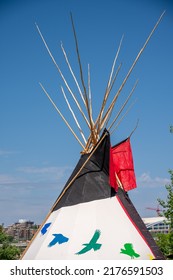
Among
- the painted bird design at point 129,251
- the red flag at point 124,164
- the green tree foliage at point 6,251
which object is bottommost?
the green tree foliage at point 6,251

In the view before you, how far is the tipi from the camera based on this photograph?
821cm

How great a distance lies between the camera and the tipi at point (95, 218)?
821cm

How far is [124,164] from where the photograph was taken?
10469 millimetres

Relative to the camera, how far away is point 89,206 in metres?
8.89

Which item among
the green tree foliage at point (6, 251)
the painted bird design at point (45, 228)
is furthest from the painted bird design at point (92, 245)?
the green tree foliage at point (6, 251)

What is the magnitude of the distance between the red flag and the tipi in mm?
48

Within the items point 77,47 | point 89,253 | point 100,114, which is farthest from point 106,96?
point 89,253

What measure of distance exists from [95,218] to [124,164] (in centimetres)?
222

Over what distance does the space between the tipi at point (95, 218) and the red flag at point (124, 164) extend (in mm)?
48

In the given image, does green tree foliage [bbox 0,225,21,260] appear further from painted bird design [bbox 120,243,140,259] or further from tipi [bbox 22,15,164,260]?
painted bird design [bbox 120,243,140,259]

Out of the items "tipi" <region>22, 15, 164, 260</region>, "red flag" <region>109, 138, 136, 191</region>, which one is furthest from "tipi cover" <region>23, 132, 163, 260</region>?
"red flag" <region>109, 138, 136, 191</region>

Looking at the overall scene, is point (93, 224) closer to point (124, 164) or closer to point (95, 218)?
point (95, 218)

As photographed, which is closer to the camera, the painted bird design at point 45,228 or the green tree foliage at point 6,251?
the painted bird design at point 45,228

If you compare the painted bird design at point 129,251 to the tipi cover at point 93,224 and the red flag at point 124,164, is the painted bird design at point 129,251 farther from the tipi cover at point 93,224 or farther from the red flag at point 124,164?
the red flag at point 124,164
